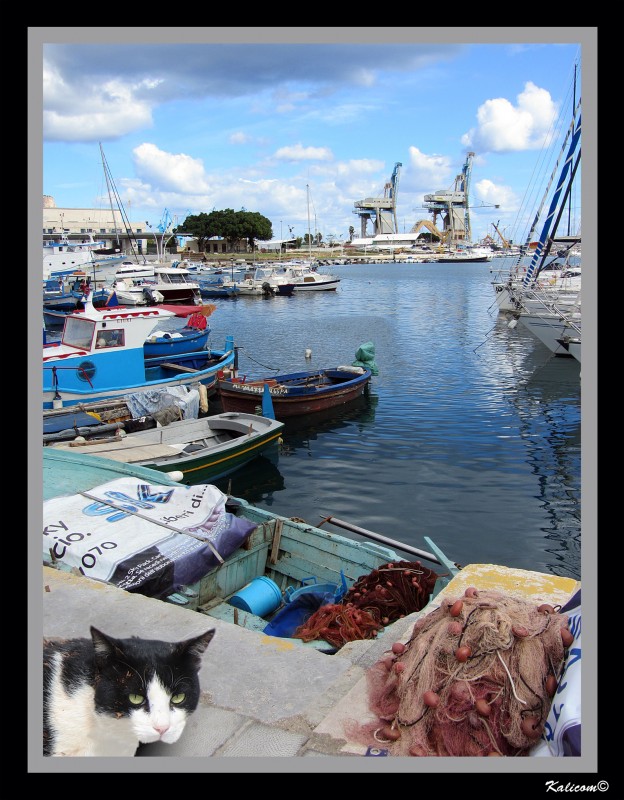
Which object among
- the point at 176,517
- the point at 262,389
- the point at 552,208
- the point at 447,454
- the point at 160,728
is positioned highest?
the point at 552,208

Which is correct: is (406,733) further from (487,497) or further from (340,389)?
(340,389)

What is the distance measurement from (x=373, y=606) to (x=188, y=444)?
31.5ft

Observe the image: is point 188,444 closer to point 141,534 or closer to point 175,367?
point 175,367

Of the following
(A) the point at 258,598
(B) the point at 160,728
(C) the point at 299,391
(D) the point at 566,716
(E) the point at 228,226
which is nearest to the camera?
(D) the point at 566,716

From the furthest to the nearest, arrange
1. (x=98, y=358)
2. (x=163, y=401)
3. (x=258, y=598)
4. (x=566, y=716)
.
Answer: (x=98, y=358) < (x=163, y=401) < (x=258, y=598) < (x=566, y=716)

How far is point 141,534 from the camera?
7965mm

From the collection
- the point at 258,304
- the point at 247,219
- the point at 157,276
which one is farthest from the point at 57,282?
the point at 247,219

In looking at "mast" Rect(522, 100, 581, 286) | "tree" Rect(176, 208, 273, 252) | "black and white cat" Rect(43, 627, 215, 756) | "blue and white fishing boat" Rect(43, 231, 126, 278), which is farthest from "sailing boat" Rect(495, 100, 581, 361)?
"tree" Rect(176, 208, 273, 252)

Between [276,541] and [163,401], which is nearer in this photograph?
[276,541]

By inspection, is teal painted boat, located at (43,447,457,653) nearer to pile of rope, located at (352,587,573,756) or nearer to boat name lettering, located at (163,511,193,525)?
boat name lettering, located at (163,511,193,525)

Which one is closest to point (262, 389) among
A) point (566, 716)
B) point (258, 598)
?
point (258, 598)

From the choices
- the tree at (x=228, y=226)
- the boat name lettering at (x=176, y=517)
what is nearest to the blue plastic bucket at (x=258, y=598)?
the boat name lettering at (x=176, y=517)
